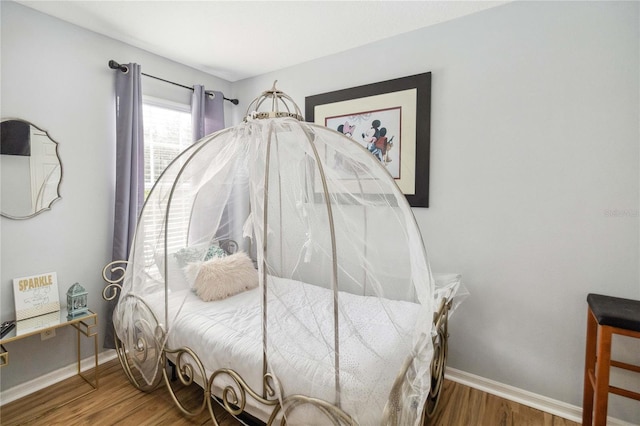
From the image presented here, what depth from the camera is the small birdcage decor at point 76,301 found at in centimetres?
213

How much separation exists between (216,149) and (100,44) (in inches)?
61.1

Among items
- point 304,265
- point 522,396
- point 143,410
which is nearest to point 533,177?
point 522,396

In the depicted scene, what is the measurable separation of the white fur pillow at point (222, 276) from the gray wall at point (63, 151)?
1047mm

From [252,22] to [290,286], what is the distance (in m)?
1.96

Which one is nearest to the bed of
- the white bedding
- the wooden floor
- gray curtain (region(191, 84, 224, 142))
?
the white bedding

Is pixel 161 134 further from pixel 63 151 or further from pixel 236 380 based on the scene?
pixel 236 380

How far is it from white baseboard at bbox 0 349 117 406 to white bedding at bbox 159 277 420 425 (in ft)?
4.76

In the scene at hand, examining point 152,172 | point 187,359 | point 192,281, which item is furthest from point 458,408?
point 152,172

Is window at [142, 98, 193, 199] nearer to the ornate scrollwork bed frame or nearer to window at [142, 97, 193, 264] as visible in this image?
window at [142, 97, 193, 264]

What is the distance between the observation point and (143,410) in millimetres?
1948

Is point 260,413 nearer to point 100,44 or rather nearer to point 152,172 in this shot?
point 152,172

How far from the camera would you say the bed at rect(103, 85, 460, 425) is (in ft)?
4.36

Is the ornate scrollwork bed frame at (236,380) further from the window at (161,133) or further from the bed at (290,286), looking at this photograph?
the window at (161,133)

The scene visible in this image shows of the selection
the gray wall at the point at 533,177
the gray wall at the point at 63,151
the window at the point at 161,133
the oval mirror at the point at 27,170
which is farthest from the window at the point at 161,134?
the gray wall at the point at 533,177
